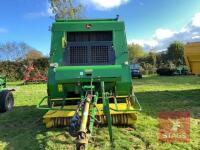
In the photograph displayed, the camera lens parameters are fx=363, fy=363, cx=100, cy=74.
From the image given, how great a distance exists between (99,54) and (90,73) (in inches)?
57.4

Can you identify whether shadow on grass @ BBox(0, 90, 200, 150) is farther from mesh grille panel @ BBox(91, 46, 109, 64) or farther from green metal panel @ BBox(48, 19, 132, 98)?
mesh grille panel @ BBox(91, 46, 109, 64)

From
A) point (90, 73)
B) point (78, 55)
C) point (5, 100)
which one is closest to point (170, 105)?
point (78, 55)

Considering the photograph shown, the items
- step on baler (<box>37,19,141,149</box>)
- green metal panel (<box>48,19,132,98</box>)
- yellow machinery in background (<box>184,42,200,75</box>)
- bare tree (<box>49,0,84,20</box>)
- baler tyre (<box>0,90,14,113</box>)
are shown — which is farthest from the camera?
bare tree (<box>49,0,84,20</box>)

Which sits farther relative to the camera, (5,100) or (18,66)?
(18,66)

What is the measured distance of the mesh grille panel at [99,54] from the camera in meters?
8.85

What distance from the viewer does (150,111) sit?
956 cm

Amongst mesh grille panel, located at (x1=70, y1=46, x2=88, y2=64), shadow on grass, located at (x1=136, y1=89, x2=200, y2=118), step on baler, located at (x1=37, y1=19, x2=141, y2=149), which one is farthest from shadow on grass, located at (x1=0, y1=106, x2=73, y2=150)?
shadow on grass, located at (x1=136, y1=89, x2=200, y2=118)

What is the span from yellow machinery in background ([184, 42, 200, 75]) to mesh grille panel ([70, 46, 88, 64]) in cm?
277

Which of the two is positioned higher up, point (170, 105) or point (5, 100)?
point (5, 100)

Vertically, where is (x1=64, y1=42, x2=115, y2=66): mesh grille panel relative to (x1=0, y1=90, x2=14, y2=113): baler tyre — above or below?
above

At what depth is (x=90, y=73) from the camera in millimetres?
7562

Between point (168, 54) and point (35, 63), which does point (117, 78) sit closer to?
point (35, 63)

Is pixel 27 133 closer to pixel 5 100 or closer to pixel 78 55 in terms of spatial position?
pixel 78 55

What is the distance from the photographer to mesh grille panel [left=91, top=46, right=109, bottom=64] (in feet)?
29.0
